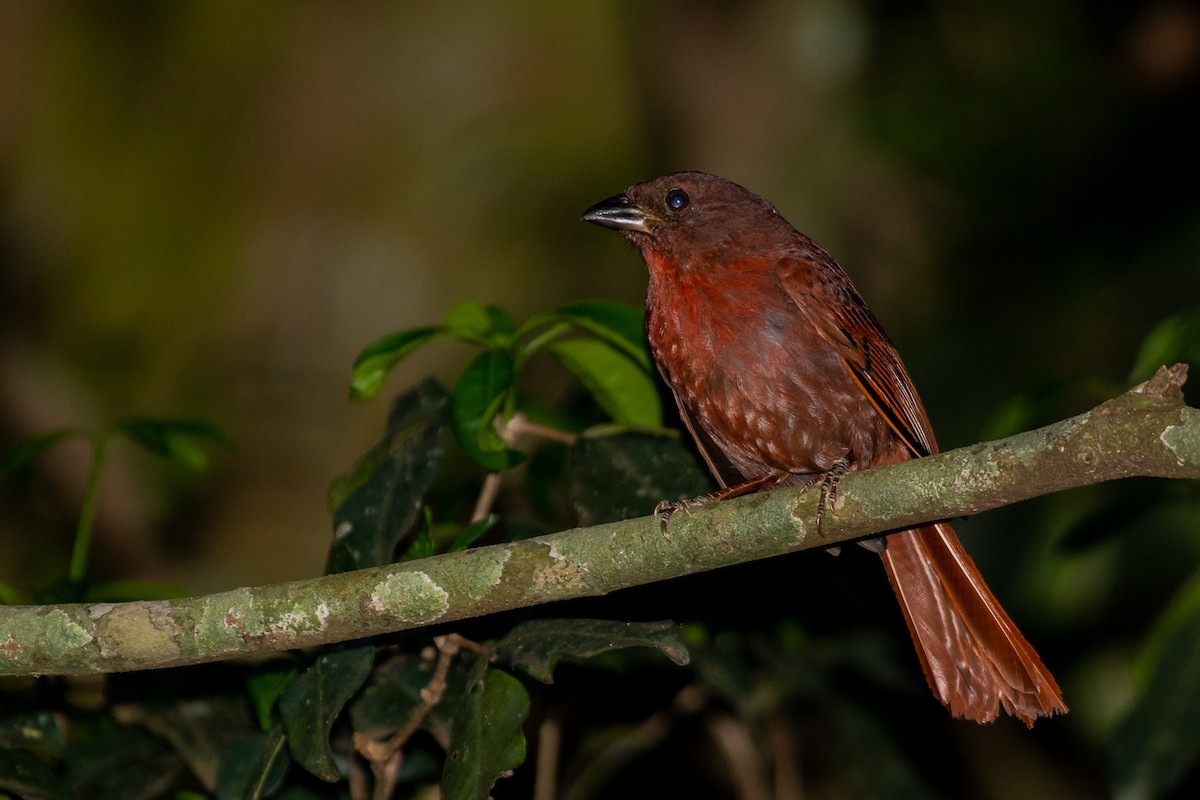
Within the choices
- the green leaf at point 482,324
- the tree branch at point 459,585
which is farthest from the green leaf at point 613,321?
the tree branch at point 459,585

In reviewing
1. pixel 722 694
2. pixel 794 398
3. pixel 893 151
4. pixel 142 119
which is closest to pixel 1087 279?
pixel 893 151

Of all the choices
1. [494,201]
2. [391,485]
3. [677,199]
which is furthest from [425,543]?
[494,201]

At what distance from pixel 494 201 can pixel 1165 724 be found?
455 centimetres

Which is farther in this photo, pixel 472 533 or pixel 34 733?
pixel 34 733

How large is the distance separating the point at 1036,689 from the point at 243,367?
431cm

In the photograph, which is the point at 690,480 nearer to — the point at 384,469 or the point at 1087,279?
the point at 384,469

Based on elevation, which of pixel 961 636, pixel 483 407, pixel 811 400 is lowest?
pixel 961 636

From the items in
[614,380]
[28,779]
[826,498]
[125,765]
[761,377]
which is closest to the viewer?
[826,498]

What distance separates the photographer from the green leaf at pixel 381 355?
3112 millimetres

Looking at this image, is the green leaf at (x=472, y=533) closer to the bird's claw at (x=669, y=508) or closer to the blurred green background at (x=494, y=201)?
the bird's claw at (x=669, y=508)

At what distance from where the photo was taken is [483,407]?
9.66 feet

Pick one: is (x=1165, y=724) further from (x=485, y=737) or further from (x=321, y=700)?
(x=321, y=700)

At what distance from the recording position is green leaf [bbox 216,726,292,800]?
287 centimetres

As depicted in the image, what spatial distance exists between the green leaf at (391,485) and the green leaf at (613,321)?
355 mm
